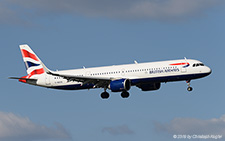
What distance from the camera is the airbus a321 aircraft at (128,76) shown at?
67.1 meters

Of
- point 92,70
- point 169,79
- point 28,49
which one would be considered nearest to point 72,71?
point 92,70

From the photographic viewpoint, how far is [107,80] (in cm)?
6944

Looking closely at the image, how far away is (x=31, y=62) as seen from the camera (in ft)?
256

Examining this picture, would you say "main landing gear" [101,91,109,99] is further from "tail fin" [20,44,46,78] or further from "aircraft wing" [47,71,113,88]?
"tail fin" [20,44,46,78]

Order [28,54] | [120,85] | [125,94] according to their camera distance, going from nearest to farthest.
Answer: [120,85], [125,94], [28,54]

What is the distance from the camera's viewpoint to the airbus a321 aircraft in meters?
67.1

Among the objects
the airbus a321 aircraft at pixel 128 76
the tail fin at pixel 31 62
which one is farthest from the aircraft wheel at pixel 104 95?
the tail fin at pixel 31 62

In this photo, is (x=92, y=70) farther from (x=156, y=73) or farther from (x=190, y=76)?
(x=190, y=76)

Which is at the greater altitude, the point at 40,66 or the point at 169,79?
the point at 40,66

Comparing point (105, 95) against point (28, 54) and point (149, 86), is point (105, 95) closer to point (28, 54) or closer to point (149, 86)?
point (149, 86)

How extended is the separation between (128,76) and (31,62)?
18.5 m

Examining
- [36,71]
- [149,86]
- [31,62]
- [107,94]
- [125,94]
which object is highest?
[31,62]

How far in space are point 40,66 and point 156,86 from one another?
63.2ft

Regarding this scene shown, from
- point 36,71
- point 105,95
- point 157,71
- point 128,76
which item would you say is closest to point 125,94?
point 105,95
